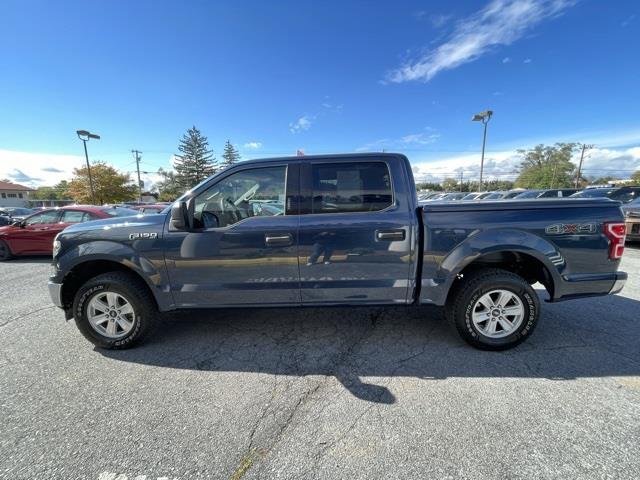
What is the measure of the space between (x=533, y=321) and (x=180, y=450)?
3.23 meters

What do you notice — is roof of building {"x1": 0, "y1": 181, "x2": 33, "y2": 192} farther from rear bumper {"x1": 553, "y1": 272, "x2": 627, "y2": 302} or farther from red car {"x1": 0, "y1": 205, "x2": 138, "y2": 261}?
rear bumper {"x1": 553, "y1": 272, "x2": 627, "y2": 302}

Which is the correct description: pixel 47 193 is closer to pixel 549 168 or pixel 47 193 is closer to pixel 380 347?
pixel 380 347

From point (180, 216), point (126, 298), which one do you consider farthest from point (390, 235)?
point (126, 298)

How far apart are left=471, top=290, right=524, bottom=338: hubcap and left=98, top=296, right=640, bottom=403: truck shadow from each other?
0.75ft

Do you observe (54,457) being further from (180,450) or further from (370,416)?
(370,416)

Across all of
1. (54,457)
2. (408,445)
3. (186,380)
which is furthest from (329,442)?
(54,457)

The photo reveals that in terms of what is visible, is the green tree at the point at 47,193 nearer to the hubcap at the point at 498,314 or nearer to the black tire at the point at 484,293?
the black tire at the point at 484,293

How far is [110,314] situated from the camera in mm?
3021

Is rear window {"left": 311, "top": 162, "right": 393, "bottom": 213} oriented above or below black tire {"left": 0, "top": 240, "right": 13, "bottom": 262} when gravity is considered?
above

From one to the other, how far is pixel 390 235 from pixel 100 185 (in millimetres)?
43429

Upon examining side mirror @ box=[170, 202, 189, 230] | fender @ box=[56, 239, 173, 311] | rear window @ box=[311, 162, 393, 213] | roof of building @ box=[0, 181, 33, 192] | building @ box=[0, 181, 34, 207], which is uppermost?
roof of building @ box=[0, 181, 33, 192]

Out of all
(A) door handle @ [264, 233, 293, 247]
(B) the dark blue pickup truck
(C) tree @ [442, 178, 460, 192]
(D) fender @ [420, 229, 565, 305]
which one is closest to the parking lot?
(B) the dark blue pickup truck

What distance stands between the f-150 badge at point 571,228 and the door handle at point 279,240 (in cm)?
247

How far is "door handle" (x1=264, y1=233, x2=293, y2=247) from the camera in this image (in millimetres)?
2799
